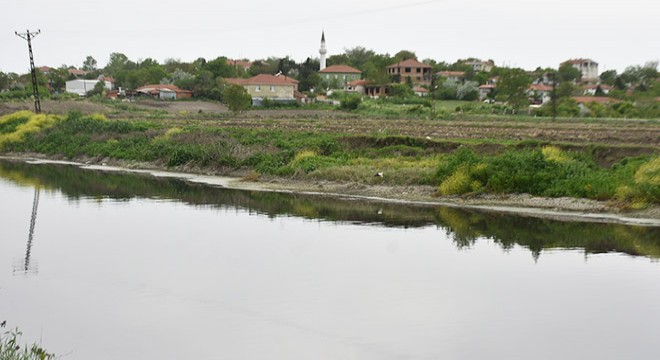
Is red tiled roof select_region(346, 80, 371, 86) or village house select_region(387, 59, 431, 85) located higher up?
village house select_region(387, 59, 431, 85)

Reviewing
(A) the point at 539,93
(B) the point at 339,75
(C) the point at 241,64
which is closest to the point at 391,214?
(A) the point at 539,93

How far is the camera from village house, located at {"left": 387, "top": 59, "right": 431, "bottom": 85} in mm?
114625

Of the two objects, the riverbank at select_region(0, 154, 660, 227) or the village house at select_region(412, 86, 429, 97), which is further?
the village house at select_region(412, 86, 429, 97)

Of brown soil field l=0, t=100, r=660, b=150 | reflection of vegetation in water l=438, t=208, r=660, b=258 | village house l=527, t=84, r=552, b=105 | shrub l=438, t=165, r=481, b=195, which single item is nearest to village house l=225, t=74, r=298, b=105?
brown soil field l=0, t=100, r=660, b=150

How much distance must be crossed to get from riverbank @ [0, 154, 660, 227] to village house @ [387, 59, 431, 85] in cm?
7757

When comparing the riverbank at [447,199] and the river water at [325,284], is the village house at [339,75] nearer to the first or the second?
the riverbank at [447,199]

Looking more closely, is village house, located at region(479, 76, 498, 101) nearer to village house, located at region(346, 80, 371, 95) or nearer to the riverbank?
village house, located at region(346, 80, 371, 95)

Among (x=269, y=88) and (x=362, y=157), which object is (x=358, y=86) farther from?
(x=362, y=157)

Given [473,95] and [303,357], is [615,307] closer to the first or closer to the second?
[303,357]

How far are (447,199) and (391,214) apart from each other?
128 inches

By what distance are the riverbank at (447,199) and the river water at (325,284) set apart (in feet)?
3.56

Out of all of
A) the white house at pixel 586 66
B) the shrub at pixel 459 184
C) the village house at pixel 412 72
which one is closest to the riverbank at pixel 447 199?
the shrub at pixel 459 184

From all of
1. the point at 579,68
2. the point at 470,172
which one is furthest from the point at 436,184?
the point at 579,68

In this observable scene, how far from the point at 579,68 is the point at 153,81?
71944mm
